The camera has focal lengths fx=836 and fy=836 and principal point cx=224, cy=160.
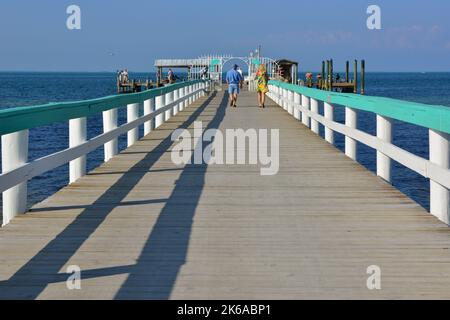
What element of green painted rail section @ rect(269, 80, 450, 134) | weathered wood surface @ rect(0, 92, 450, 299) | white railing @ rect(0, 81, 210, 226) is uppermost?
green painted rail section @ rect(269, 80, 450, 134)

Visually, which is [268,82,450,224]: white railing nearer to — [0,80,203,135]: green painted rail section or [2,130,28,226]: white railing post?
[0,80,203,135]: green painted rail section

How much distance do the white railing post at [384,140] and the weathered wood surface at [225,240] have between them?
25cm

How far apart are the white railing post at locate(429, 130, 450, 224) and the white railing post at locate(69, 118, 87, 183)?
4.66m

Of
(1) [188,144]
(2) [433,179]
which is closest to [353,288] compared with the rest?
(2) [433,179]

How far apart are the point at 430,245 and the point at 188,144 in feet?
31.7

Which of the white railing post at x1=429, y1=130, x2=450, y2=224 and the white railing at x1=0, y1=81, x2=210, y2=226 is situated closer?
the white railing post at x1=429, y1=130, x2=450, y2=224

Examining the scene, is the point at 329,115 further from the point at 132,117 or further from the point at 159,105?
the point at 159,105

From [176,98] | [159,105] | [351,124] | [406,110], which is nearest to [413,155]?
[406,110]

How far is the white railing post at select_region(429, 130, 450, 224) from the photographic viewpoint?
790cm

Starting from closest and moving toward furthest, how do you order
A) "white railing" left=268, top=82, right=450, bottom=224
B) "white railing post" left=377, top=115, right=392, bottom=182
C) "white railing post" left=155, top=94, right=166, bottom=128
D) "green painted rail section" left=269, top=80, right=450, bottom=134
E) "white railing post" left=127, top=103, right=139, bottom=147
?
"green painted rail section" left=269, top=80, right=450, bottom=134
"white railing" left=268, top=82, right=450, bottom=224
"white railing post" left=377, top=115, right=392, bottom=182
"white railing post" left=127, top=103, right=139, bottom=147
"white railing post" left=155, top=94, right=166, bottom=128

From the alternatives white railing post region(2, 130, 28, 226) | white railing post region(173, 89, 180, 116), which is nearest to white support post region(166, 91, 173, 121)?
white railing post region(173, 89, 180, 116)

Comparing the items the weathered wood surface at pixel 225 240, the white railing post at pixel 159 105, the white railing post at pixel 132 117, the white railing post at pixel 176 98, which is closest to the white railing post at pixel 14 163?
the weathered wood surface at pixel 225 240

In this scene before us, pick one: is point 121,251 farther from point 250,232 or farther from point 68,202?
point 68,202
